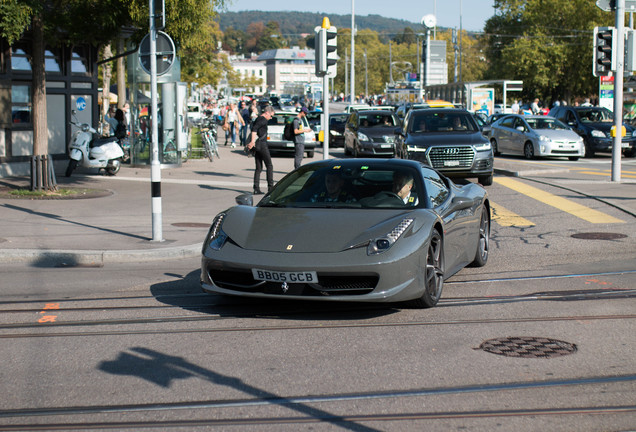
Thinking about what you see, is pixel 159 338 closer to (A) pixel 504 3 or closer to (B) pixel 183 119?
(B) pixel 183 119

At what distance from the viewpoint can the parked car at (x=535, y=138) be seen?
2777cm

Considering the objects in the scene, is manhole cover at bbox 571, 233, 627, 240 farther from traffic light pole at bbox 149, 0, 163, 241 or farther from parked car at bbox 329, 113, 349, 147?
parked car at bbox 329, 113, 349, 147

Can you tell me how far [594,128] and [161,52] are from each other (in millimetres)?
23153

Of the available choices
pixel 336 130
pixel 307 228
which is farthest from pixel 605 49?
pixel 336 130

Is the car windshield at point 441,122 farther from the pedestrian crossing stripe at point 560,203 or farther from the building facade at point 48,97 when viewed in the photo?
the building facade at point 48,97

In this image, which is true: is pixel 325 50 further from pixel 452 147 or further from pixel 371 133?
pixel 371 133

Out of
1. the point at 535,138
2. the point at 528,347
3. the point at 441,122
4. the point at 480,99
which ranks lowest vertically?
the point at 528,347

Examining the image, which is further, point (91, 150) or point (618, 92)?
point (91, 150)

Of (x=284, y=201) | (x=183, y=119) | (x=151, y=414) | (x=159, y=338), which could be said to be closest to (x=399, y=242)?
(x=284, y=201)

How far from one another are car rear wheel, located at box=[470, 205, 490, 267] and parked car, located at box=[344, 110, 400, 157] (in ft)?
62.8

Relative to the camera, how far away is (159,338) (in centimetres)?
652

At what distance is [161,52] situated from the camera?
38.4 feet

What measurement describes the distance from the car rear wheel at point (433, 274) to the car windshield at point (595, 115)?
2664 centimetres

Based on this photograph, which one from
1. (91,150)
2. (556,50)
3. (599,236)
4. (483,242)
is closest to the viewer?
(483,242)
